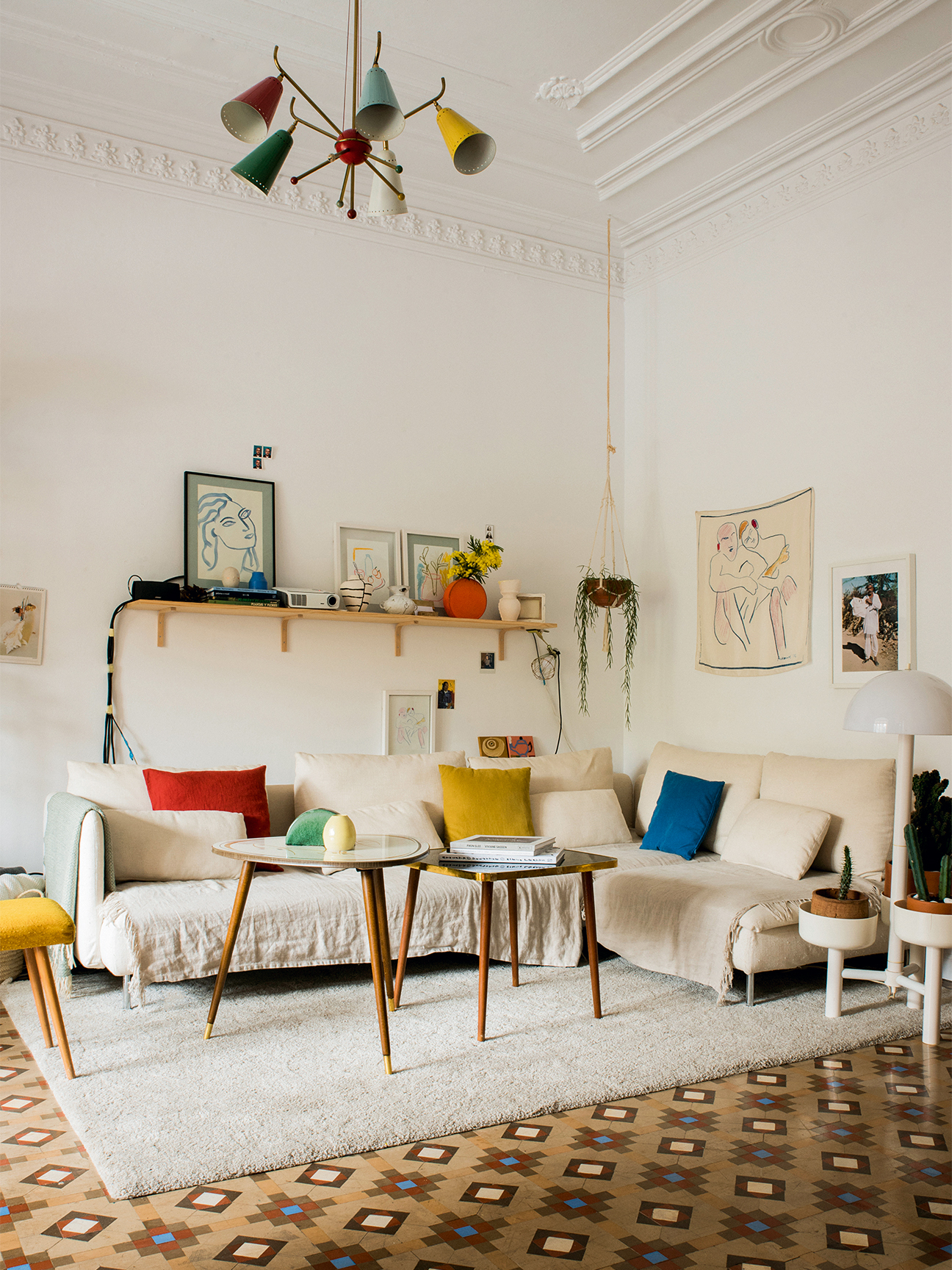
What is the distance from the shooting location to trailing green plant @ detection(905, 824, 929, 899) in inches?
145

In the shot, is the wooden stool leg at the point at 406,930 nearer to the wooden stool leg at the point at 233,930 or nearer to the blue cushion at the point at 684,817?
the wooden stool leg at the point at 233,930

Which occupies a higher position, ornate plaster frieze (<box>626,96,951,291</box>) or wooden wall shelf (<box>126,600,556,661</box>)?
ornate plaster frieze (<box>626,96,951,291</box>)

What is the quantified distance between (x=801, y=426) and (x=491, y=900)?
2976 mm

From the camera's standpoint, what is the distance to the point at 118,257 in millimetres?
4836

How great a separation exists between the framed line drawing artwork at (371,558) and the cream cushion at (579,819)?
1.36 m

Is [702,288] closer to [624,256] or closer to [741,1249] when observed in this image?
[624,256]

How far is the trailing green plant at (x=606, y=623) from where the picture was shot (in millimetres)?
5789

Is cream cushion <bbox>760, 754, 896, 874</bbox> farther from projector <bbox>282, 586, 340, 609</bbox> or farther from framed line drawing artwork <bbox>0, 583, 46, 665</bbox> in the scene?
framed line drawing artwork <bbox>0, 583, 46, 665</bbox>

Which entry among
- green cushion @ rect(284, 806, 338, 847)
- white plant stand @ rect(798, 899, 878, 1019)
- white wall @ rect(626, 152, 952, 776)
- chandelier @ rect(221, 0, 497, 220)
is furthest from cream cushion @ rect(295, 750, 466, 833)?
chandelier @ rect(221, 0, 497, 220)

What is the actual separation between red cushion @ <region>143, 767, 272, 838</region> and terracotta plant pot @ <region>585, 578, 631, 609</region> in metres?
2.17

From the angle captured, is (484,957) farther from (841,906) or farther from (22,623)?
(22,623)

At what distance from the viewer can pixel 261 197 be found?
5164 millimetres

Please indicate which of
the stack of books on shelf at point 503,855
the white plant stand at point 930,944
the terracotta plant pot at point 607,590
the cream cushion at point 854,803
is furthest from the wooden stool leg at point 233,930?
the terracotta plant pot at point 607,590

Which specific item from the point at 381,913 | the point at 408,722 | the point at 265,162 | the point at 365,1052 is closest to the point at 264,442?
the point at 408,722
